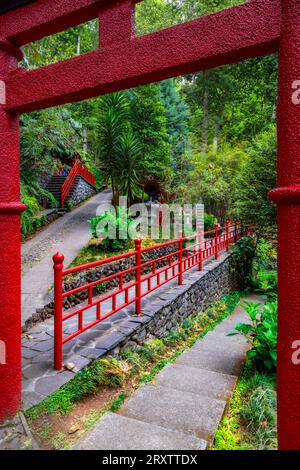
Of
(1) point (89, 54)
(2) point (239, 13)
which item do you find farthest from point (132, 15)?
(2) point (239, 13)

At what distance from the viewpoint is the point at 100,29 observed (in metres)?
2.21

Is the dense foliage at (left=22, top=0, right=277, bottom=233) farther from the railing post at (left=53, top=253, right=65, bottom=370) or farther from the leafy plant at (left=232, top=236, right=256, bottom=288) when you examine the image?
the railing post at (left=53, top=253, right=65, bottom=370)

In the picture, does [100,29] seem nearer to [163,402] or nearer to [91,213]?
[163,402]

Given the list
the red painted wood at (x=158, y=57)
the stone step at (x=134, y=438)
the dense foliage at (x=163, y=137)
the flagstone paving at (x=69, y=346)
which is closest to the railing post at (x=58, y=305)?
the flagstone paving at (x=69, y=346)

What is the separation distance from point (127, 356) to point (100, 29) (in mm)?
3526

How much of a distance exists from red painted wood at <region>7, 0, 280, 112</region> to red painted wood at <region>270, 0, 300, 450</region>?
0.11 metres

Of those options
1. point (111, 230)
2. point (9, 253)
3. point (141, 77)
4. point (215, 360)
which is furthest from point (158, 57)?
point (111, 230)

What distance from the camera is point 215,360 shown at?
4.42 meters

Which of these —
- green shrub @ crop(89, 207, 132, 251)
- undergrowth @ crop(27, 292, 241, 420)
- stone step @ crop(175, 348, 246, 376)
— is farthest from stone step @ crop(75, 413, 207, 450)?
green shrub @ crop(89, 207, 132, 251)

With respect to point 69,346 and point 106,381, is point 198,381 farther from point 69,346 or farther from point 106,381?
point 69,346

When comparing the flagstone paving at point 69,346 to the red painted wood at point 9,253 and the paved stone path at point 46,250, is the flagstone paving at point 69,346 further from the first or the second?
the paved stone path at point 46,250

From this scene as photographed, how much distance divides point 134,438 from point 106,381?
1.13 metres

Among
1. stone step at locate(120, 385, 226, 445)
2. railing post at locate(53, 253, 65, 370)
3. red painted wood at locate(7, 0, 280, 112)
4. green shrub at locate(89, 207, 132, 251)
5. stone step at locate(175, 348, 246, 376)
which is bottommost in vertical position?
stone step at locate(175, 348, 246, 376)

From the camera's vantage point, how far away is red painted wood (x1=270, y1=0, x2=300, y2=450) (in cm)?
166
